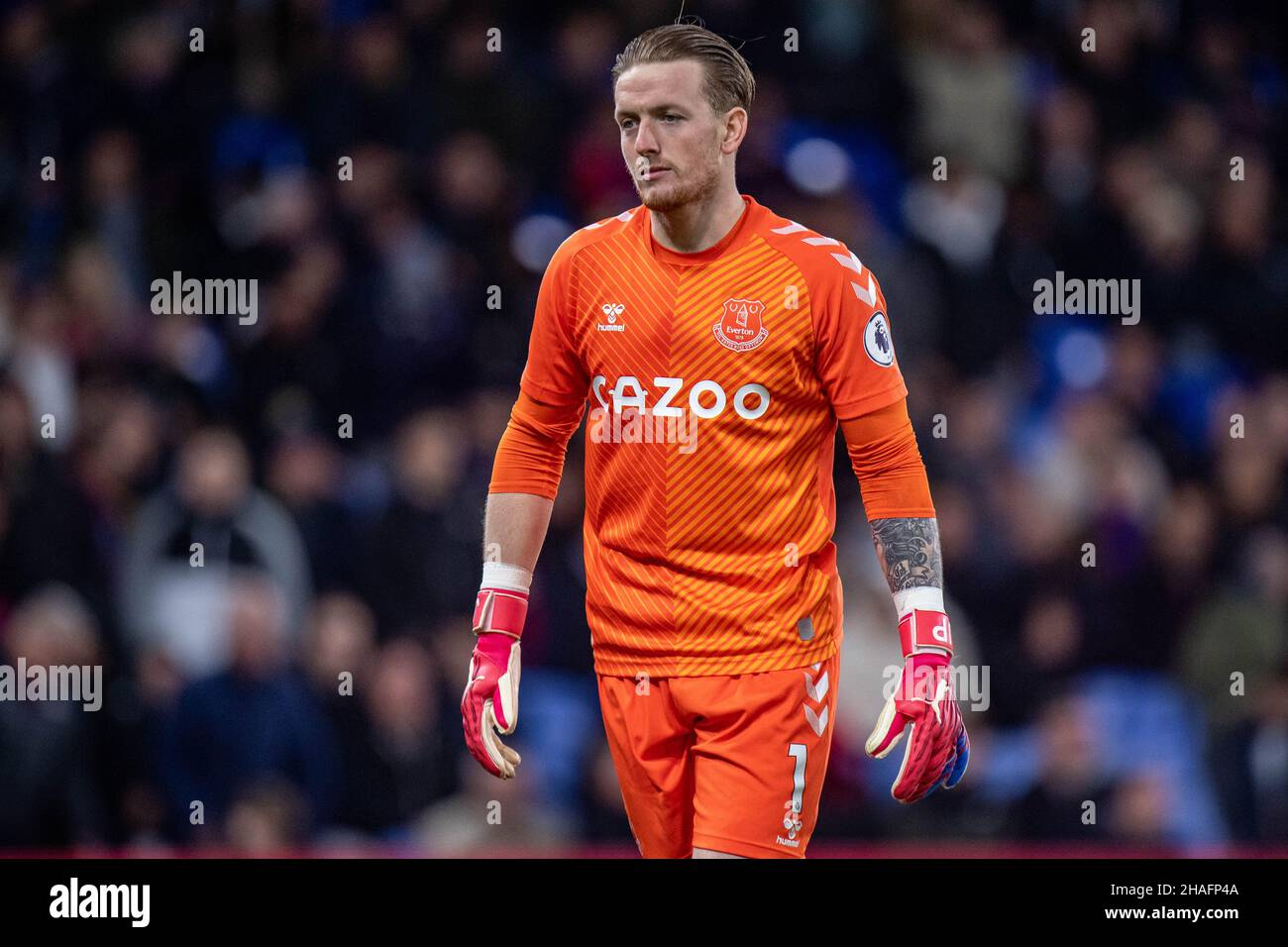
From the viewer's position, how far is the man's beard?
12.0ft

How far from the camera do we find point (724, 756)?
3615 mm

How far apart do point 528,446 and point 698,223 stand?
0.63 m

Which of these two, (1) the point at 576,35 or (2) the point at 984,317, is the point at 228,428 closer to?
(1) the point at 576,35

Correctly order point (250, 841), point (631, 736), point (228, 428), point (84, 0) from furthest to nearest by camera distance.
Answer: point (84, 0)
point (228, 428)
point (250, 841)
point (631, 736)

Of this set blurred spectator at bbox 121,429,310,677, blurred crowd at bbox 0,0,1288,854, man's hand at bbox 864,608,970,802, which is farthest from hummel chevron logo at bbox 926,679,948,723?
blurred spectator at bbox 121,429,310,677

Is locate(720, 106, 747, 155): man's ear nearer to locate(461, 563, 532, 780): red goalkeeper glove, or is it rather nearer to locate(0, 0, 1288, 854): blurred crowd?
locate(461, 563, 532, 780): red goalkeeper glove

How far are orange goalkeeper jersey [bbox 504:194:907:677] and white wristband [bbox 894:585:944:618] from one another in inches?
6.5

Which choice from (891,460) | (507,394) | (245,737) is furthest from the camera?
(507,394)

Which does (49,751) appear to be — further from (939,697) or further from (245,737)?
(939,697)

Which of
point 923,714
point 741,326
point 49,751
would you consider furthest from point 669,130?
point 49,751

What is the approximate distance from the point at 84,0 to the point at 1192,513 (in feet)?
15.8

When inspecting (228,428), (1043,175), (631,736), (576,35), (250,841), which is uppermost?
(576,35)

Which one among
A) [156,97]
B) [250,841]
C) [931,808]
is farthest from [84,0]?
[931,808]

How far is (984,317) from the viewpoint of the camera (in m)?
6.76
